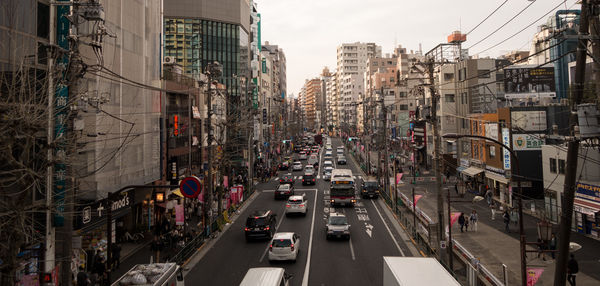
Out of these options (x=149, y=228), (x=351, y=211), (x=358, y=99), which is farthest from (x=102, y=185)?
(x=358, y=99)

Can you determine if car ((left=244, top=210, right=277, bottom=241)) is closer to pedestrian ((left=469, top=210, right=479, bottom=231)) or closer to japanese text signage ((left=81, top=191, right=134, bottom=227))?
japanese text signage ((left=81, top=191, right=134, bottom=227))

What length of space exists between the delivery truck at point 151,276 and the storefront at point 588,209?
24919 mm

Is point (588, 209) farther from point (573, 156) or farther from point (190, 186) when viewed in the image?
point (190, 186)

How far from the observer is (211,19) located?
69062 mm

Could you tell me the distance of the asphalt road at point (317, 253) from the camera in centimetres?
1752

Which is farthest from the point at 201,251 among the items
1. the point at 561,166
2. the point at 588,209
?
the point at 561,166

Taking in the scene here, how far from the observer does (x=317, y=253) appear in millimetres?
21359

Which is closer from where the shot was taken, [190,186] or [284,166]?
[190,186]

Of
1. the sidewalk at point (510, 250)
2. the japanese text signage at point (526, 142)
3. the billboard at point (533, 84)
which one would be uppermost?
the billboard at point (533, 84)

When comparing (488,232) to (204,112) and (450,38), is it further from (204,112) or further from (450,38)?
(450,38)

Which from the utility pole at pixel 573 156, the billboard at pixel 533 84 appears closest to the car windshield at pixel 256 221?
the utility pole at pixel 573 156

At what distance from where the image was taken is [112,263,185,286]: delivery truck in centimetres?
1177

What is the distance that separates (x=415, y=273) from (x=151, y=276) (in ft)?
28.2

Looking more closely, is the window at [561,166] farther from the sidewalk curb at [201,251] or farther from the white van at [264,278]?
the sidewalk curb at [201,251]
